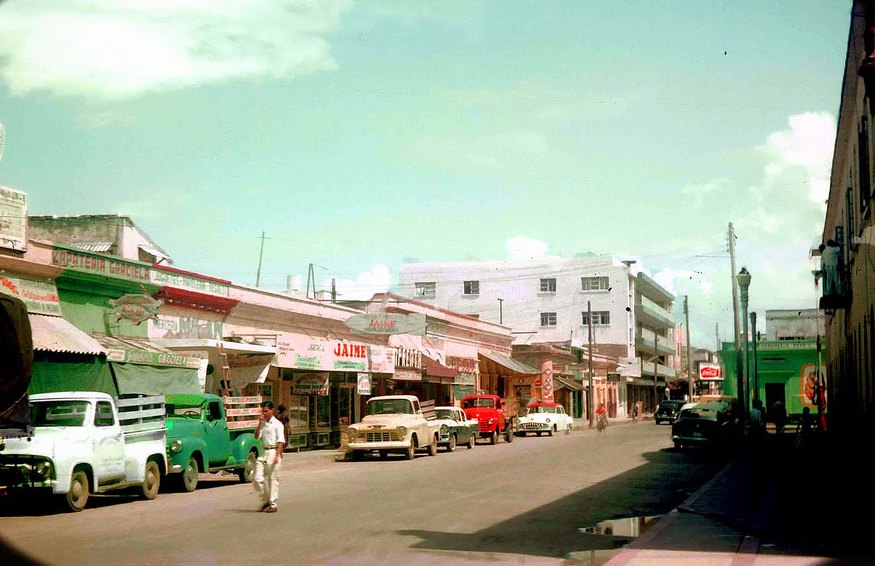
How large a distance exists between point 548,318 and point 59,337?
7061 centimetres

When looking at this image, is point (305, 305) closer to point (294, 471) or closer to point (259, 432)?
point (294, 471)

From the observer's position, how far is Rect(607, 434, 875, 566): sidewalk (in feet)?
36.1

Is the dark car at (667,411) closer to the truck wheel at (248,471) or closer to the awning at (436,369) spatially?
the awning at (436,369)

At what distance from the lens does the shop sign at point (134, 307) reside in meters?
26.8

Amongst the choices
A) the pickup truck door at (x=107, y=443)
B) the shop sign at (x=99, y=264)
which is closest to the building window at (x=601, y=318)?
the shop sign at (x=99, y=264)

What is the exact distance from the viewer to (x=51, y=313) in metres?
24.4

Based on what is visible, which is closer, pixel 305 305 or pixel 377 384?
pixel 305 305

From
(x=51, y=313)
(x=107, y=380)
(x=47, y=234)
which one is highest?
(x=47, y=234)

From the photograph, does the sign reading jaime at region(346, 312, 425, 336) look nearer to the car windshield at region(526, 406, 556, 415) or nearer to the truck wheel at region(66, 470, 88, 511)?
the car windshield at region(526, 406, 556, 415)

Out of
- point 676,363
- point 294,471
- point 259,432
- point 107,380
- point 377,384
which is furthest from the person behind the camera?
point 676,363

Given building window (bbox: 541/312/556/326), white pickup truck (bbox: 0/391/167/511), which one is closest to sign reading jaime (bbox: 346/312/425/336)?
white pickup truck (bbox: 0/391/167/511)

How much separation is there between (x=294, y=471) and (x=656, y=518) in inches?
519

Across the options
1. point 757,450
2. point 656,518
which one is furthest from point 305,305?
point 656,518

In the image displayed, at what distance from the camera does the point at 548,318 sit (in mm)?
90938
